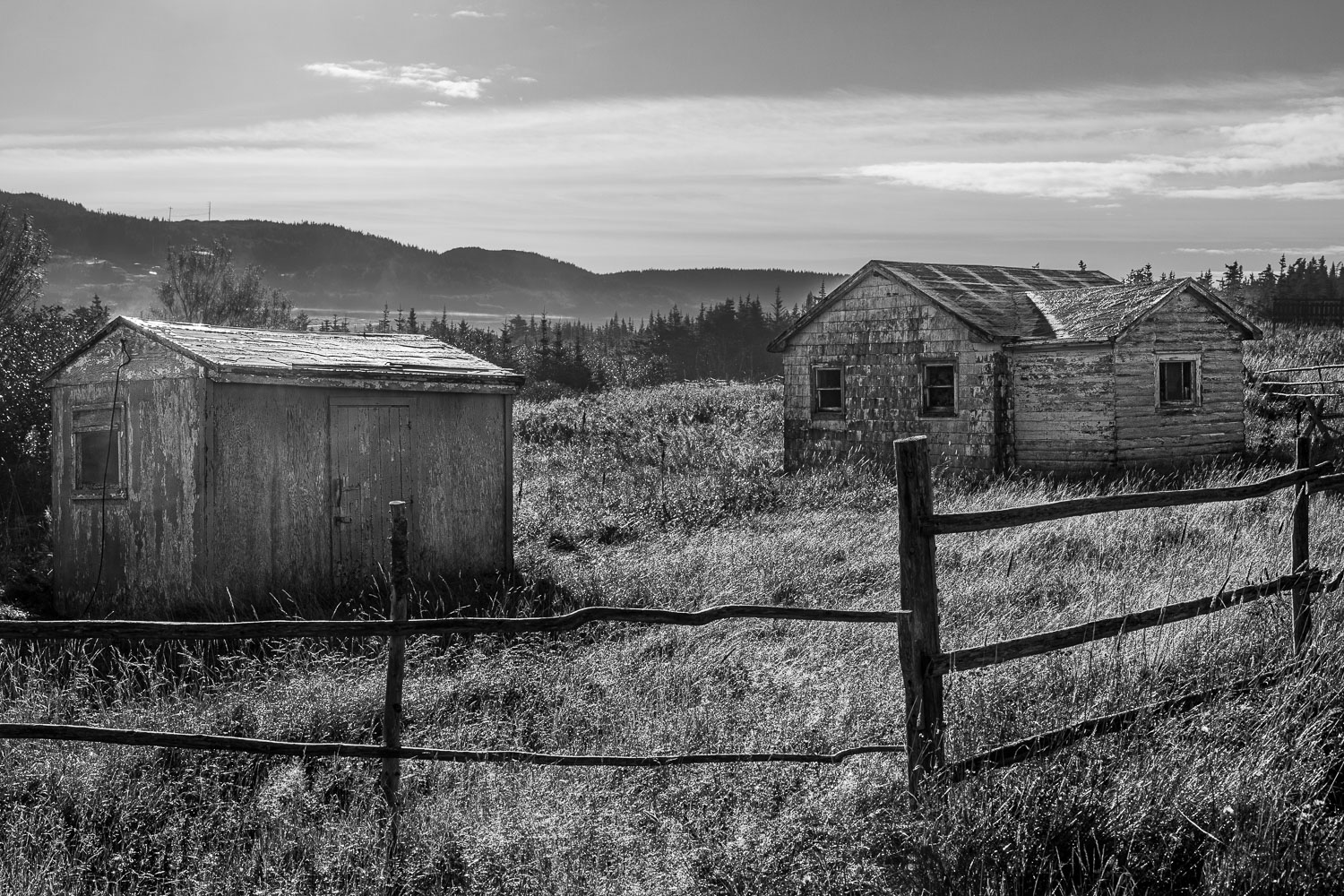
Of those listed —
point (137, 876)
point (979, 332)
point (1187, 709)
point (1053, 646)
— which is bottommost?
point (137, 876)

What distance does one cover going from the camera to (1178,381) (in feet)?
65.3

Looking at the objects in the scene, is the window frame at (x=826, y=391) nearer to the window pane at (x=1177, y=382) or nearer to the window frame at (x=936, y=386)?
the window frame at (x=936, y=386)

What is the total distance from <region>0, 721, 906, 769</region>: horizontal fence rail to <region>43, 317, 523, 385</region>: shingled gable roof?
19.0 ft

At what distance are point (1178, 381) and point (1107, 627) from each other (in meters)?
17.0

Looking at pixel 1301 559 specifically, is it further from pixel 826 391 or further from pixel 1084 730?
pixel 826 391

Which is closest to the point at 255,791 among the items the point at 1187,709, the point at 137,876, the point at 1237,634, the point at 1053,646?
the point at 137,876

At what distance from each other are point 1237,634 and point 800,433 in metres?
16.7

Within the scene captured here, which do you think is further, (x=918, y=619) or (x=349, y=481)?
(x=349, y=481)

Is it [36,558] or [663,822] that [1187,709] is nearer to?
[663,822]

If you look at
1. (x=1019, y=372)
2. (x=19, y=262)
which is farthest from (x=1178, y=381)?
(x=19, y=262)

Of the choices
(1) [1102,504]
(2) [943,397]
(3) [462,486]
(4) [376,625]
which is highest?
(2) [943,397]

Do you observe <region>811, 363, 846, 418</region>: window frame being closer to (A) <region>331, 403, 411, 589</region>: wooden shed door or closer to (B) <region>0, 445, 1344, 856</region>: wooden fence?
(A) <region>331, 403, 411, 589</region>: wooden shed door

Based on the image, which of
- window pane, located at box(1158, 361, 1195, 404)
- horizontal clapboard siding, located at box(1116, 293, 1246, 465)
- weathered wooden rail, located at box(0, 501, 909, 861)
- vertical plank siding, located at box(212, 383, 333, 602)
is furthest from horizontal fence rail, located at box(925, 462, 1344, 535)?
window pane, located at box(1158, 361, 1195, 404)

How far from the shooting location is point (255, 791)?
5121 millimetres
